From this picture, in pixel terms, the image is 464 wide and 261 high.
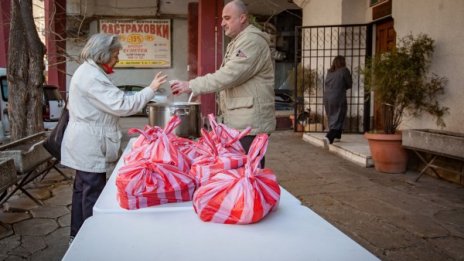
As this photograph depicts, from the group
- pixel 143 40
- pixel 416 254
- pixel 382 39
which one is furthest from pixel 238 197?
pixel 143 40

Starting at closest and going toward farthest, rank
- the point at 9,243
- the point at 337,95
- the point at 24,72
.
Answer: the point at 9,243 → the point at 24,72 → the point at 337,95

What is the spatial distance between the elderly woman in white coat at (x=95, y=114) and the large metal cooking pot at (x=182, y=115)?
0.49 m

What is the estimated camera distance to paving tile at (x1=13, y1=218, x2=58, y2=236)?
380 cm

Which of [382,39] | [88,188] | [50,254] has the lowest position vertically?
[50,254]

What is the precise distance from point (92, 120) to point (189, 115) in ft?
2.44

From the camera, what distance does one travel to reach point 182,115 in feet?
10.2

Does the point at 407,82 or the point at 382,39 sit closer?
the point at 407,82

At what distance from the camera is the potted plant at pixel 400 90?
5848 millimetres

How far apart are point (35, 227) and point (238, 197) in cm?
317

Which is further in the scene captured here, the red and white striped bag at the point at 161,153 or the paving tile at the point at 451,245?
the paving tile at the point at 451,245

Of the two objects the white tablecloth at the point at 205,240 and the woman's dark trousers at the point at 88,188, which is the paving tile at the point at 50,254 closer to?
the woman's dark trousers at the point at 88,188

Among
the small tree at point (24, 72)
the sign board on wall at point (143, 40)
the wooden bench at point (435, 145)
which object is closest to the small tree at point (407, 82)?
the wooden bench at point (435, 145)

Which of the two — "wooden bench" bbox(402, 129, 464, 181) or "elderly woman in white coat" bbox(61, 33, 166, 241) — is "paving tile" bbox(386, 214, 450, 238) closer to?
"wooden bench" bbox(402, 129, 464, 181)

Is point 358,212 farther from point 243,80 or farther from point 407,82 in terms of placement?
point 407,82
